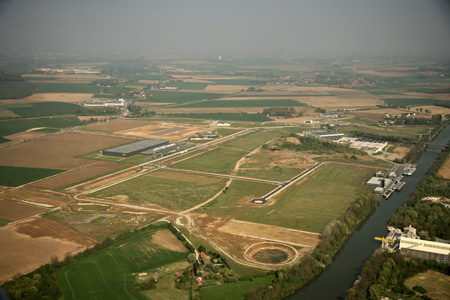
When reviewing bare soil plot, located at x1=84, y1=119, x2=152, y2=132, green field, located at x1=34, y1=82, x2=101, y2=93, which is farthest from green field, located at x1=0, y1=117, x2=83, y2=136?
green field, located at x1=34, y1=82, x2=101, y2=93

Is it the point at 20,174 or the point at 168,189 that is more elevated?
the point at 20,174

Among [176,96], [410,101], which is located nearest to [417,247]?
[410,101]

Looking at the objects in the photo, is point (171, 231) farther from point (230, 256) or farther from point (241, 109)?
point (241, 109)

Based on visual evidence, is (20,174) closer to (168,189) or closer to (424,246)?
(168,189)

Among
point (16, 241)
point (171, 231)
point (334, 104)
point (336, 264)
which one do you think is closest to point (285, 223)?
point (336, 264)

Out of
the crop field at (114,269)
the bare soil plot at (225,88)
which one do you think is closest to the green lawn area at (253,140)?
the crop field at (114,269)

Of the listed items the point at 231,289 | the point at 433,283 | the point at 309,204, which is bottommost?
the point at 231,289

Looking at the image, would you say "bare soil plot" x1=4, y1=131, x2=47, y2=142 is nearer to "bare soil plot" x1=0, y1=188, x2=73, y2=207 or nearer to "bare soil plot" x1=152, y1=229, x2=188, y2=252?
"bare soil plot" x1=0, y1=188, x2=73, y2=207
